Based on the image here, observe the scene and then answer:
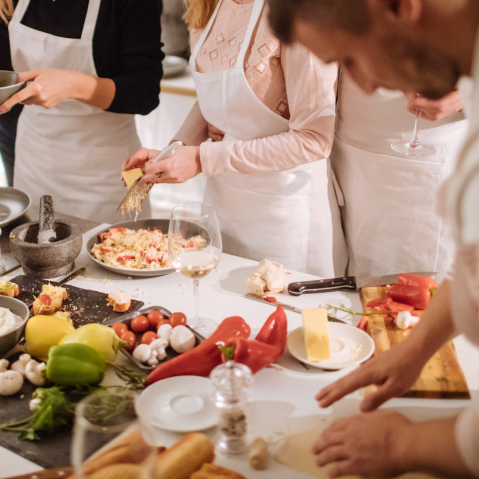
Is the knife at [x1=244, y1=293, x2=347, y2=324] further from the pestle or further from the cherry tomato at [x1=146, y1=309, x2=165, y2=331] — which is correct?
the pestle

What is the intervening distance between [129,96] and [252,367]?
135cm

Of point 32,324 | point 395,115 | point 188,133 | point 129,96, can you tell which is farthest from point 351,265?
point 32,324

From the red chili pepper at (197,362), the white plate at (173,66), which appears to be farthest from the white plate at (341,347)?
the white plate at (173,66)

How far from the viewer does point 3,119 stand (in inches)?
98.2

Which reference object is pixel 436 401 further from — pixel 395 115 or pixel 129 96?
pixel 129 96

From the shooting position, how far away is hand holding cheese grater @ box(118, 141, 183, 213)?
1.59 meters

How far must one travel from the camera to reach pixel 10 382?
974mm

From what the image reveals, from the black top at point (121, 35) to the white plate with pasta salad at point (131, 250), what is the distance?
2.03 ft

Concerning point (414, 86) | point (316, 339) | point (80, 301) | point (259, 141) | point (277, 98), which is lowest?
point (80, 301)

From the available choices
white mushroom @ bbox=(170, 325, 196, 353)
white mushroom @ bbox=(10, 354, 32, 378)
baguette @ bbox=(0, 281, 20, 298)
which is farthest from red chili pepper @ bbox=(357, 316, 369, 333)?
baguette @ bbox=(0, 281, 20, 298)

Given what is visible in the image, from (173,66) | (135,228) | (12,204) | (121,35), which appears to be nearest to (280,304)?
(135,228)

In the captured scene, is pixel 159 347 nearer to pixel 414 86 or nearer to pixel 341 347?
pixel 341 347

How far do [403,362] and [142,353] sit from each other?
49 cm

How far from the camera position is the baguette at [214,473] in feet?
2.51
